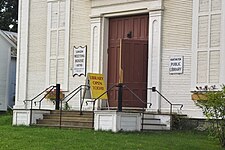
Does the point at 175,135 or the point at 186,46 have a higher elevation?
the point at 186,46

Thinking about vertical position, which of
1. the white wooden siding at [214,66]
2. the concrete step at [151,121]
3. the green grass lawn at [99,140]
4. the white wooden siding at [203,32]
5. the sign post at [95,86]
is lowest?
the green grass lawn at [99,140]

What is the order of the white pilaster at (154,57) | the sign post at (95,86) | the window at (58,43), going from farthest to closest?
the window at (58,43), the white pilaster at (154,57), the sign post at (95,86)

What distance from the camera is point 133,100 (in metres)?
20.7

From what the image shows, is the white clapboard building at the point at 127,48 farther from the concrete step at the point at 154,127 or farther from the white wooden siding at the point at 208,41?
the concrete step at the point at 154,127

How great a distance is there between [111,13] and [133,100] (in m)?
3.29

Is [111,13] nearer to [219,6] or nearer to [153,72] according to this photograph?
[153,72]

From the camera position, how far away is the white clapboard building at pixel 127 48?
18.6 metres

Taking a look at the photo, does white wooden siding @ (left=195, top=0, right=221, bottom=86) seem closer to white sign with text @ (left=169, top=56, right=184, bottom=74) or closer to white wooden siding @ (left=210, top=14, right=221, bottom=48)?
white wooden siding @ (left=210, top=14, right=221, bottom=48)

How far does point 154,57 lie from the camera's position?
784 inches

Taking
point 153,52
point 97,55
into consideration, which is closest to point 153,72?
point 153,52

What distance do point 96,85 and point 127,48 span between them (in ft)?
5.69

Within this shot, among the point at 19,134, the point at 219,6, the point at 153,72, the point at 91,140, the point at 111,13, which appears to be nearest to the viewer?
the point at 91,140

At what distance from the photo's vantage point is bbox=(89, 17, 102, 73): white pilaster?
21531 mm

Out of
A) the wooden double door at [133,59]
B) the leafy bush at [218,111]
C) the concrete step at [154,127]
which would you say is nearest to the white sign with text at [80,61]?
the wooden double door at [133,59]
